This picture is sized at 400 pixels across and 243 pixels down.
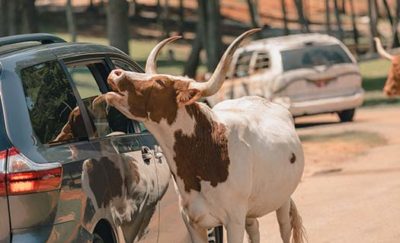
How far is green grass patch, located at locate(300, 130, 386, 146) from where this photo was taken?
2162cm

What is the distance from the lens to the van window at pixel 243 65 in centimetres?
2627

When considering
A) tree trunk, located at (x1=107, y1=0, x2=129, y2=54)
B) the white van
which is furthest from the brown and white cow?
the white van

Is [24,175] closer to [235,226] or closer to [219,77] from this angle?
[219,77]

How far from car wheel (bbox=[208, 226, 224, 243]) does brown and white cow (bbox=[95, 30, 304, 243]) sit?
0.84 meters

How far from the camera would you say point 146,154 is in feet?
27.8

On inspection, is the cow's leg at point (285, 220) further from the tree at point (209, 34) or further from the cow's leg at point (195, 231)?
the tree at point (209, 34)

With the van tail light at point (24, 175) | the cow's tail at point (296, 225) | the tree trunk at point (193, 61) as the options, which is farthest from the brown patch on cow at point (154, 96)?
the tree trunk at point (193, 61)

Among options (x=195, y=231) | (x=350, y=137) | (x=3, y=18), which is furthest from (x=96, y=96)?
(x=3, y=18)

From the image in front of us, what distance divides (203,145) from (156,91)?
540mm

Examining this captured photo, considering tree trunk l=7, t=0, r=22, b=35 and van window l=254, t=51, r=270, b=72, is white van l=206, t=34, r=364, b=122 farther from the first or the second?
tree trunk l=7, t=0, r=22, b=35

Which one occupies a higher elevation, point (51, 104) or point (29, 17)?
point (51, 104)

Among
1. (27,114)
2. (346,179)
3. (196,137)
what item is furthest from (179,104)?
(346,179)

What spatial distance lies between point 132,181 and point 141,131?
94cm

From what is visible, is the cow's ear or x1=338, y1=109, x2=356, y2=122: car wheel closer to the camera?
the cow's ear
